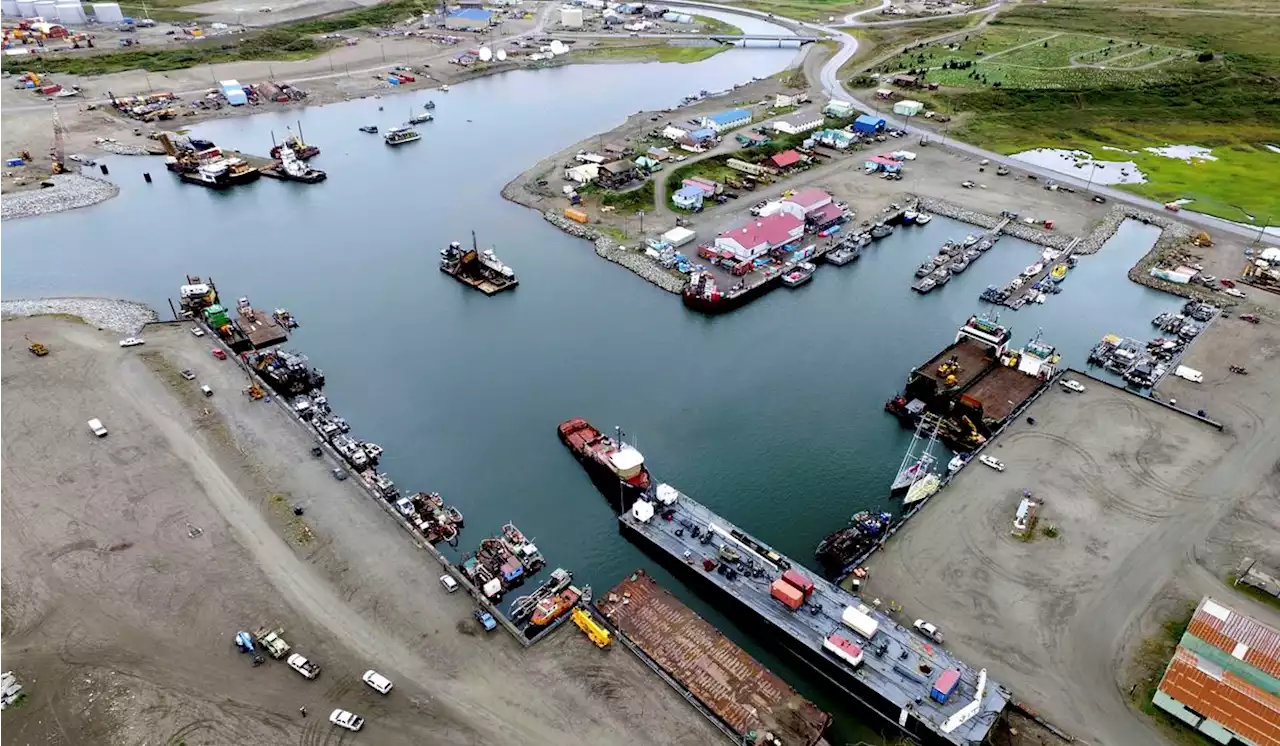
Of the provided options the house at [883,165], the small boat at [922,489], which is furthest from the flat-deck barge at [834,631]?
the house at [883,165]

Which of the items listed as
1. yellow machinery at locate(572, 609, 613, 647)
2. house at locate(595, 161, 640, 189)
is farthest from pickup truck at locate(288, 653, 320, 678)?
house at locate(595, 161, 640, 189)

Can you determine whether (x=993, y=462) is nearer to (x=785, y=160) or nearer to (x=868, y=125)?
(x=785, y=160)

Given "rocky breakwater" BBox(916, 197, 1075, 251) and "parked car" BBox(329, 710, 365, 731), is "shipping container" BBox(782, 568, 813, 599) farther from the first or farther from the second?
"rocky breakwater" BBox(916, 197, 1075, 251)

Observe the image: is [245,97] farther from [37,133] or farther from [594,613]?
[594,613]

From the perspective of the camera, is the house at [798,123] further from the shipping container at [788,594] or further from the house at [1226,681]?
the house at [1226,681]

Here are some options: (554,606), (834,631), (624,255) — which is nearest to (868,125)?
(624,255)

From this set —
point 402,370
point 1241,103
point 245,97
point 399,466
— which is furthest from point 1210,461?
point 245,97
